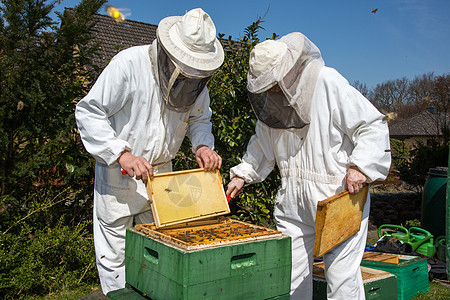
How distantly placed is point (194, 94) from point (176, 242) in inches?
37.3


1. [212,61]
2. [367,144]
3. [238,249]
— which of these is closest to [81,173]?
[212,61]

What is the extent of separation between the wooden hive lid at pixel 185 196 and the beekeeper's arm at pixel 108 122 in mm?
112

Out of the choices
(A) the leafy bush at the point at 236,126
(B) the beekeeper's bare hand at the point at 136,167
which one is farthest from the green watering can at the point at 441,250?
(B) the beekeeper's bare hand at the point at 136,167

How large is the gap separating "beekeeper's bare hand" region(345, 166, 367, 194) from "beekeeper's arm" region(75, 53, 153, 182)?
1043 millimetres

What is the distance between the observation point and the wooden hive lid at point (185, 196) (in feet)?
6.82

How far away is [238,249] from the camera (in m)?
1.77

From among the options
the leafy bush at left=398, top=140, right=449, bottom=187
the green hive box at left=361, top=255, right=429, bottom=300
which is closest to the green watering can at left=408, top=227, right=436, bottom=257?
the green hive box at left=361, top=255, right=429, bottom=300

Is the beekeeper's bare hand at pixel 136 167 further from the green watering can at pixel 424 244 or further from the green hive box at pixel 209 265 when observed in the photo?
the green watering can at pixel 424 244

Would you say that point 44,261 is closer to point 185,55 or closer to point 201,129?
point 201,129

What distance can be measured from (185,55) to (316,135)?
87 cm

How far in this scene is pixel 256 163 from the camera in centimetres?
268

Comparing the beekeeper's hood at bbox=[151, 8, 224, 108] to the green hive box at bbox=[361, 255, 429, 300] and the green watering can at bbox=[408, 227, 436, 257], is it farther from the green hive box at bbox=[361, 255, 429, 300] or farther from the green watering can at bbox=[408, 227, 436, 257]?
the green watering can at bbox=[408, 227, 436, 257]

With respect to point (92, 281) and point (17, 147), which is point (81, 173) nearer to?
point (17, 147)

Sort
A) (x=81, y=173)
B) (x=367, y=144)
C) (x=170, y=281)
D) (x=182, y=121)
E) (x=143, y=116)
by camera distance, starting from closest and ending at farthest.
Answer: (x=170, y=281), (x=367, y=144), (x=143, y=116), (x=182, y=121), (x=81, y=173)
